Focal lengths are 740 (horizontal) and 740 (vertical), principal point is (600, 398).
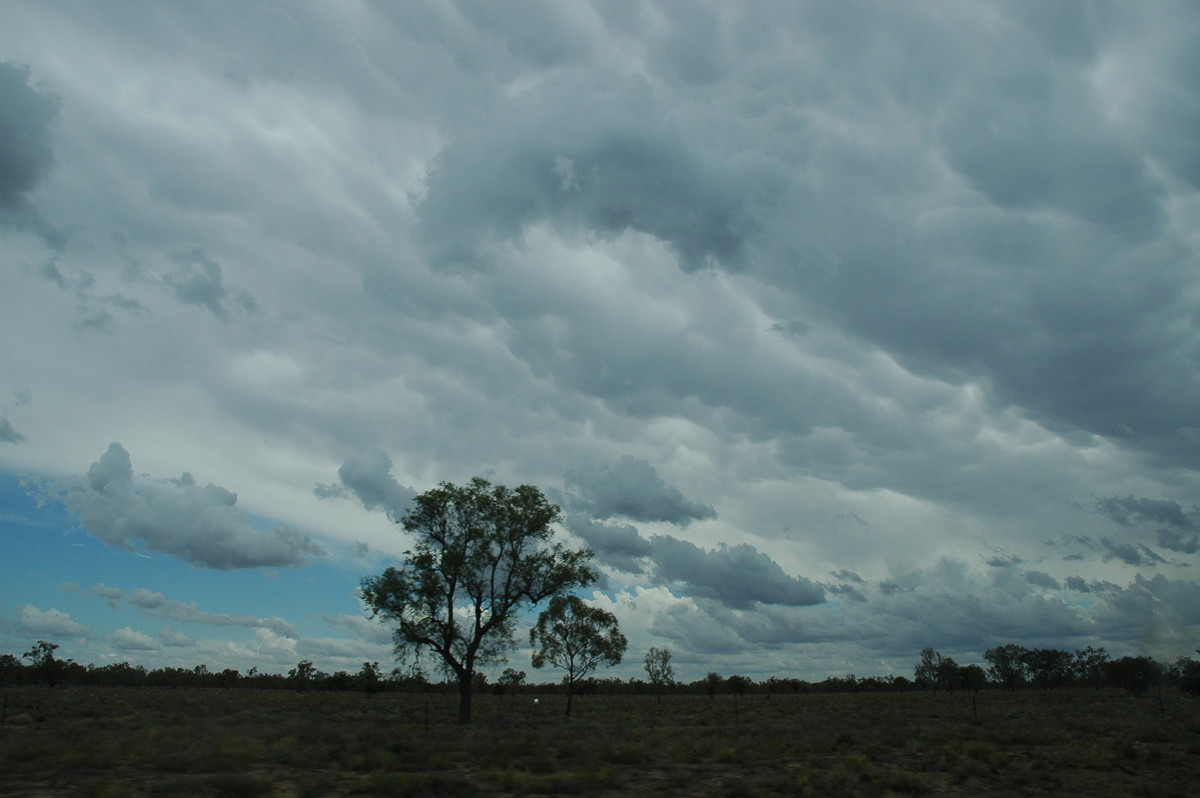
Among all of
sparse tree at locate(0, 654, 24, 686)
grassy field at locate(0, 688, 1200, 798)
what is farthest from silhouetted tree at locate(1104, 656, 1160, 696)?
sparse tree at locate(0, 654, 24, 686)

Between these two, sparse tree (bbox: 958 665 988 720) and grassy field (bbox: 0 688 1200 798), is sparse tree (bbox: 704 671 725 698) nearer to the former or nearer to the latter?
sparse tree (bbox: 958 665 988 720)

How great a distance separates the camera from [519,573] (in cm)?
4512

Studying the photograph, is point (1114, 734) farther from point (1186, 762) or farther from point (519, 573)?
point (519, 573)

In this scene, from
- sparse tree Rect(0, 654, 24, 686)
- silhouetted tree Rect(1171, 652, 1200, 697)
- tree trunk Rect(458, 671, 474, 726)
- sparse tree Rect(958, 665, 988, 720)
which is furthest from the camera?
sparse tree Rect(958, 665, 988, 720)

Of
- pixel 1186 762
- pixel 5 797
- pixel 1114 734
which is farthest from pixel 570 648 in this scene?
pixel 5 797

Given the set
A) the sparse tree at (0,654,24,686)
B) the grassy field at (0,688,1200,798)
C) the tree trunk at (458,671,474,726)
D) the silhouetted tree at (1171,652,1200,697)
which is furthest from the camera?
the sparse tree at (0,654,24,686)

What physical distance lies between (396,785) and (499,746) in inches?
382

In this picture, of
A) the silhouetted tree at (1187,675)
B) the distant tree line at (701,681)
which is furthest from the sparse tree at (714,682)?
the silhouetted tree at (1187,675)

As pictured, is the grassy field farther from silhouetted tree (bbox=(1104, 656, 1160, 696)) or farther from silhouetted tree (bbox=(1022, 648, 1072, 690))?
silhouetted tree (bbox=(1022, 648, 1072, 690))

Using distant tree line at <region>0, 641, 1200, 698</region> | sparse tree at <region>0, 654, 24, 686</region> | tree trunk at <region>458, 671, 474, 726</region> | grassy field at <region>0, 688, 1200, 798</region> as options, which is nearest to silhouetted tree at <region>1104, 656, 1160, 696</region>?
distant tree line at <region>0, 641, 1200, 698</region>

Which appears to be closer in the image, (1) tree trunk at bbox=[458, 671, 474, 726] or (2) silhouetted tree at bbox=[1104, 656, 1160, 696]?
(1) tree trunk at bbox=[458, 671, 474, 726]

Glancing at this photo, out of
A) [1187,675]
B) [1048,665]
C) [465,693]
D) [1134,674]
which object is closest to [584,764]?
[465,693]

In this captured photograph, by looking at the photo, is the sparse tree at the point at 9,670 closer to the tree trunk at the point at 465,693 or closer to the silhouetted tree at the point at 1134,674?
the tree trunk at the point at 465,693

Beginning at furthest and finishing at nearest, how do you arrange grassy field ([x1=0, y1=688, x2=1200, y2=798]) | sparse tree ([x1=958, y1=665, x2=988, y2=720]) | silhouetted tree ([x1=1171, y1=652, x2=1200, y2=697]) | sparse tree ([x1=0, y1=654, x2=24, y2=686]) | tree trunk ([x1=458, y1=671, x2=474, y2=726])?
sparse tree ([x1=958, y1=665, x2=988, y2=720]) → sparse tree ([x1=0, y1=654, x2=24, y2=686]) → silhouetted tree ([x1=1171, y1=652, x2=1200, y2=697]) → tree trunk ([x1=458, y1=671, x2=474, y2=726]) → grassy field ([x1=0, y1=688, x2=1200, y2=798])
